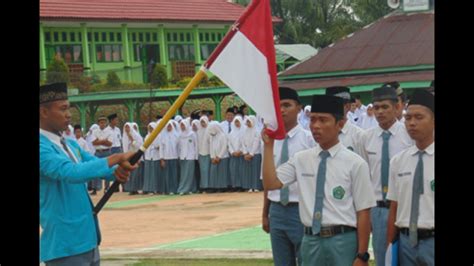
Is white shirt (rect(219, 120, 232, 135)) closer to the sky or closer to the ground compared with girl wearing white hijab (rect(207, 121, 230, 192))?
closer to the sky

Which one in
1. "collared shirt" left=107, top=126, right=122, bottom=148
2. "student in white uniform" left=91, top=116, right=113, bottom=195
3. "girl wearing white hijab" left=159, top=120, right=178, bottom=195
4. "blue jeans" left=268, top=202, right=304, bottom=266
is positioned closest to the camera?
"blue jeans" left=268, top=202, right=304, bottom=266

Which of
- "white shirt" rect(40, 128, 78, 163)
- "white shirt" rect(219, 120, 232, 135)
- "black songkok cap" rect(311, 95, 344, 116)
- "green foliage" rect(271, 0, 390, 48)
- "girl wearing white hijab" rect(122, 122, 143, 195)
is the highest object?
"green foliage" rect(271, 0, 390, 48)

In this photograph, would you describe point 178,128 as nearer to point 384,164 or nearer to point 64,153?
point 384,164

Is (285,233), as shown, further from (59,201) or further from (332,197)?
(59,201)

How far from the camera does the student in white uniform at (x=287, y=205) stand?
8.94m

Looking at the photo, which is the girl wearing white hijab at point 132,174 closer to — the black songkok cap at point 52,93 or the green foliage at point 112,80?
the green foliage at point 112,80

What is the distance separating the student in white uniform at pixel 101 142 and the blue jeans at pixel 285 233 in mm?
17864

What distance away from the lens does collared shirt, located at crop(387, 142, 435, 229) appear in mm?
7402

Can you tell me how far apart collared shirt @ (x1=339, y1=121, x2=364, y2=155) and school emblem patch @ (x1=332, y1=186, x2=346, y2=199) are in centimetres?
226

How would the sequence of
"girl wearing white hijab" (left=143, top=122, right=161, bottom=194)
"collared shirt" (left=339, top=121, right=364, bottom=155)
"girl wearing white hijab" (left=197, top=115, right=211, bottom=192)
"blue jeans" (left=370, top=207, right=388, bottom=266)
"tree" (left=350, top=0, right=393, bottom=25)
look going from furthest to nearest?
"tree" (left=350, top=0, right=393, bottom=25), "girl wearing white hijab" (left=143, top=122, right=161, bottom=194), "girl wearing white hijab" (left=197, top=115, right=211, bottom=192), "collared shirt" (left=339, top=121, right=364, bottom=155), "blue jeans" (left=370, top=207, right=388, bottom=266)

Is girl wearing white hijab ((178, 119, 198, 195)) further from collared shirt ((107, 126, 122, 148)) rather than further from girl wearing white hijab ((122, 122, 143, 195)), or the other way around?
collared shirt ((107, 126, 122, 148))

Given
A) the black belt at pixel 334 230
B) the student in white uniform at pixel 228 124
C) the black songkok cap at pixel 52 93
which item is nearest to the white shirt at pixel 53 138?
the black songkok cap at pixel 52 93


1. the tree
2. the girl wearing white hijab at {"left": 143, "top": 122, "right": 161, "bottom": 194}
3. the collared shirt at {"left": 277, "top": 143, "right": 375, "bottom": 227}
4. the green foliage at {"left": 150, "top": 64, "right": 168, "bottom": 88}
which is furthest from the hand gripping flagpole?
the tree

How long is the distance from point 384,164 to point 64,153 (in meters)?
3.16
